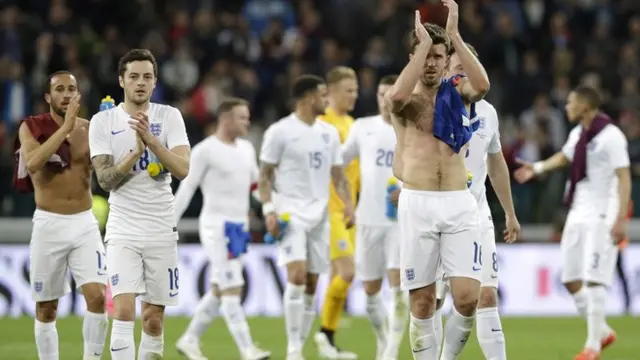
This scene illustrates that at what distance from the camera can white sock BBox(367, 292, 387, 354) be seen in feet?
42.7

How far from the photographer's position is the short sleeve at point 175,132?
9539mm

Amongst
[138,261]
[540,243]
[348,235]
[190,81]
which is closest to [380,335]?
[348,235]

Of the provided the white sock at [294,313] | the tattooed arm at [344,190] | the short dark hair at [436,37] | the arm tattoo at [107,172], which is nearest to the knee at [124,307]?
the arm tattoo at [107,172]

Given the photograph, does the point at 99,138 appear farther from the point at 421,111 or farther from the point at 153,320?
the point at 421,111

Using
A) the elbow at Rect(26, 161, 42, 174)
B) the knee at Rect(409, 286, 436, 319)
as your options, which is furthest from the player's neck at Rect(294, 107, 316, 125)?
the knee at Rect(409, 286, 436, 319)

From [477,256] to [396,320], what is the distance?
336 cm

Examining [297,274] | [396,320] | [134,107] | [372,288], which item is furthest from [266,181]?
[134,107]

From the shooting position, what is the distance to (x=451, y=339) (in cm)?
964

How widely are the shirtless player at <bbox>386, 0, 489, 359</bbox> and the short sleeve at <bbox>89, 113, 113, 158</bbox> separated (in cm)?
220

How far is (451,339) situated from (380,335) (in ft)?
11.6

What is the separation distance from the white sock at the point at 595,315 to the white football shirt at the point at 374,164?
226cm

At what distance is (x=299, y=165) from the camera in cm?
1287

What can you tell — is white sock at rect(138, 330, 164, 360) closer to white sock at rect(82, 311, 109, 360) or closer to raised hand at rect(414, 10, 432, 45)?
white sock at rect(82, 311, 109, 360)

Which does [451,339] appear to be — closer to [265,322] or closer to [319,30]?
[265,322]
